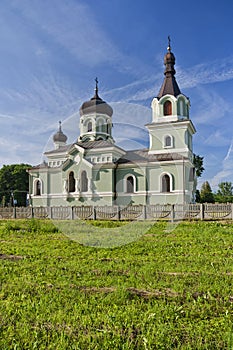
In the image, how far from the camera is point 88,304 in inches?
146

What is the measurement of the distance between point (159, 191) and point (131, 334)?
2150 centimetres

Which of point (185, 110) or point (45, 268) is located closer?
point (45, 268)

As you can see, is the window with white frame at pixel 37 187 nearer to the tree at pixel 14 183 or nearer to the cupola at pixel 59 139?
the cupola at pixel 59 139

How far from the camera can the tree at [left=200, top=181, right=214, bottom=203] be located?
3678 centimetres

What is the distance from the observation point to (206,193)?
4031 centimetres

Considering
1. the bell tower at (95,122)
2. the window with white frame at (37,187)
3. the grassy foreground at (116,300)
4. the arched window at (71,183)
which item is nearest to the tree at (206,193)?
the bell tower at (95,122)

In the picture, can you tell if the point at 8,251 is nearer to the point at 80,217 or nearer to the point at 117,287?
the point at 117,287

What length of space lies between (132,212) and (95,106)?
17.5 metres

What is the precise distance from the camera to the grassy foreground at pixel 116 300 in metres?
2.82

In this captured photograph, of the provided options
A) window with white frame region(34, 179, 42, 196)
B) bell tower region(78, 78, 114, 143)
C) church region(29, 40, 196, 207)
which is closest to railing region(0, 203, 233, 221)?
church region(29, 40, 196, 207)

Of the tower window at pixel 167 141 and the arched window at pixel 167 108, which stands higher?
the arched window at pixel 167 108

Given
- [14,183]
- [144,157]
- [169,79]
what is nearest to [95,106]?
[169,79]

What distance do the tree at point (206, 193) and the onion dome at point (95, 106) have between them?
15974mm

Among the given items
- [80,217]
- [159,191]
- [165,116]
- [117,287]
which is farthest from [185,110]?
[117,287]
